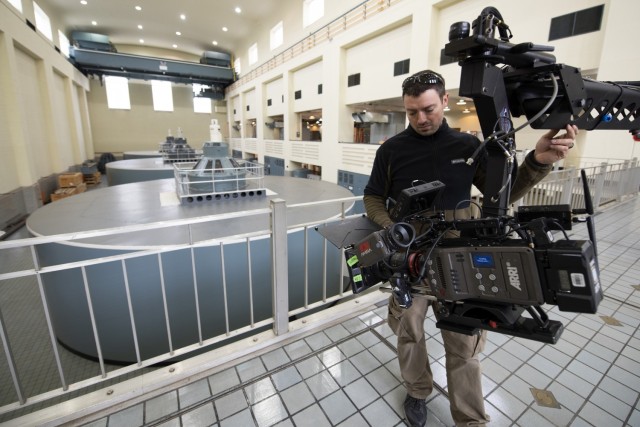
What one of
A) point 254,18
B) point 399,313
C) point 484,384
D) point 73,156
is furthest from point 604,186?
point 73,156

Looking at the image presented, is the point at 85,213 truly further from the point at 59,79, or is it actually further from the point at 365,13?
the point at 59,79

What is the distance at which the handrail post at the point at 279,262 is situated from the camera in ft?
6.50

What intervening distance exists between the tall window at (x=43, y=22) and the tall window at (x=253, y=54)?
8.98 meters

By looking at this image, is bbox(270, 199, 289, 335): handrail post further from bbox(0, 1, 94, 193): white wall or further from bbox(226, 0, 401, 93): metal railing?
bbox(0, 1, 94, 193): white wall

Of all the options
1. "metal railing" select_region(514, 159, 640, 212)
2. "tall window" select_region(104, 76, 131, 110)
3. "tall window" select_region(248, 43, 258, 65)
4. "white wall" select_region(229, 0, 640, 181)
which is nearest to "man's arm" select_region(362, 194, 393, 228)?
"metal railing" select_region(514, 159, 640, 212)

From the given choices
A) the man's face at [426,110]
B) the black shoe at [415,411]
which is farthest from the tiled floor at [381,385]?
Answer: the man's face at [426,110]

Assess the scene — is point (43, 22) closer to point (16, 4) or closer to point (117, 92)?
point (16, 4)

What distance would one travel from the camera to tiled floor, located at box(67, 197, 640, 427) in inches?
62.0

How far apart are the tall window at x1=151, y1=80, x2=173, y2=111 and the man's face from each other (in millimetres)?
22401

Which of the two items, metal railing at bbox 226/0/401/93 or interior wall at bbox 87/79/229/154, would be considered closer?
metal railing at bbox 226/0/401/93

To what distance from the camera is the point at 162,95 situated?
19703mm

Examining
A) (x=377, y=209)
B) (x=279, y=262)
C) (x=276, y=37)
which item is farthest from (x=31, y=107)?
(x=377, y=209)

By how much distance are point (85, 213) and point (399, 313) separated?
471 centimetres

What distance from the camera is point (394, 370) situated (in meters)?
1.89
